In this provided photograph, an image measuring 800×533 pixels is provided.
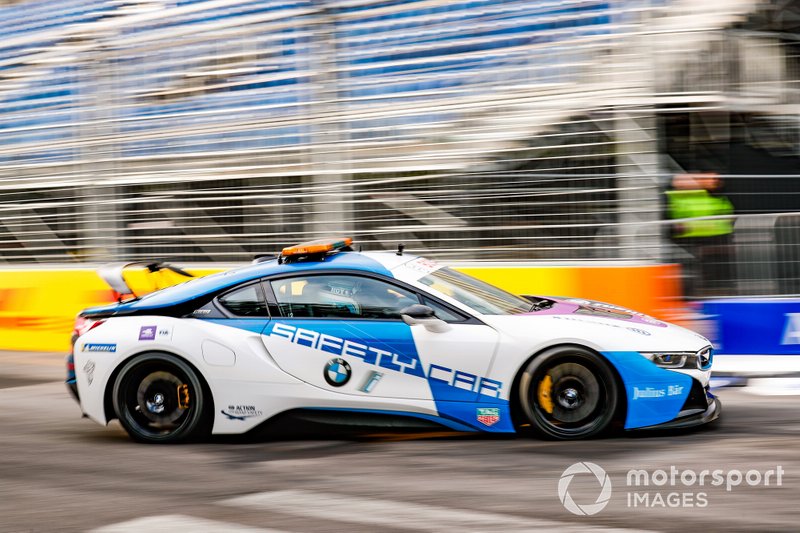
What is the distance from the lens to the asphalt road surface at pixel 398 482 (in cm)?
467

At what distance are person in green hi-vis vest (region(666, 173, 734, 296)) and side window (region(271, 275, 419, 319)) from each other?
3.76m

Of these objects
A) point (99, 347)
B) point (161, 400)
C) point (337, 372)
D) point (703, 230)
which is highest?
point (703, 230)

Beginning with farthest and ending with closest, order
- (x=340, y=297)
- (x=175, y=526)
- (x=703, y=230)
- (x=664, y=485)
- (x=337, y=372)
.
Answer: (x=703, y=230), (x=340, y=297), (x=337, y=372), (x=664, y=485), (x=175, y=526)

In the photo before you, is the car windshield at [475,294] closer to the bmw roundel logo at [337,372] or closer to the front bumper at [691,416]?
the bmw roundel logo at [337,372]

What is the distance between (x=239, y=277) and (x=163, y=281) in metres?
4.48

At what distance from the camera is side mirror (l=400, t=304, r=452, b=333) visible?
6.20 meters

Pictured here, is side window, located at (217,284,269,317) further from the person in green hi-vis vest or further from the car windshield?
the person in green hi-vis vest

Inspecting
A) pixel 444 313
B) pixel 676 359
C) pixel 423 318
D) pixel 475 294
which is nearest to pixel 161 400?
pixel 423 318

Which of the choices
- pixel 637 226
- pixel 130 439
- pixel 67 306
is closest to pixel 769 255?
pixel 637 226

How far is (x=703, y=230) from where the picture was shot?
9297 mm

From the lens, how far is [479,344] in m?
6.23

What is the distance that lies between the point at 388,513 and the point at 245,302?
235 cm

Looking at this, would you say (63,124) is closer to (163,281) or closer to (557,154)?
(163,281)

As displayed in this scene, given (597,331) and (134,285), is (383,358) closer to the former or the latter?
(597,331)
